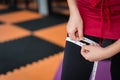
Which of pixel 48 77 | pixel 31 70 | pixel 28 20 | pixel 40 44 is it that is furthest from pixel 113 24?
pixel 28 20

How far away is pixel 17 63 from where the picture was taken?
6.50 feet

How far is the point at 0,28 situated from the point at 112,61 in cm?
237

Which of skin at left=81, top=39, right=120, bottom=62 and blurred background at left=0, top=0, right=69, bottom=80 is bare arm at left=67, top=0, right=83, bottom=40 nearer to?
skin at left=81, top=39, right=120, bottom=62

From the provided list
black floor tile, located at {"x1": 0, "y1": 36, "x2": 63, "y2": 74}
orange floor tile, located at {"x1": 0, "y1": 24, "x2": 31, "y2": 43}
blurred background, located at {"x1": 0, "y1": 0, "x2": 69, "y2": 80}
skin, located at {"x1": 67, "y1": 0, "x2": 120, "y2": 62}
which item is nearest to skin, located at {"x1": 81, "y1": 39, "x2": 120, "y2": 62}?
skin, located at {"x1": 67, "y1": 0, "x2": 120, "y2": 62}

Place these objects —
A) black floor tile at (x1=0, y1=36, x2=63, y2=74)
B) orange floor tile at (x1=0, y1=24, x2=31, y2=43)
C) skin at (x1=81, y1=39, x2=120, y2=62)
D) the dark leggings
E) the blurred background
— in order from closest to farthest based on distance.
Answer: skin at (x1=81, y1=39, x2=120, y2=62), the dark leggings, the blurred background, black floor tile at (x1=0, y1=36, x2=63, y2=74), orange floor tile at (x1=0, y1=24, x2=31, y2=43)

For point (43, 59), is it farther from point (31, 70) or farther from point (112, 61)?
point (112, 61)

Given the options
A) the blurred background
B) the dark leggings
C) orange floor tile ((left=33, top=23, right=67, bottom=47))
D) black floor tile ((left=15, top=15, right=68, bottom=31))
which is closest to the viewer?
the dark leggings

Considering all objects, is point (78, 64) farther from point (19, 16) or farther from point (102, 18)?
point (19, 16)

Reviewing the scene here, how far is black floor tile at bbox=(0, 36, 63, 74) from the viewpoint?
198cm

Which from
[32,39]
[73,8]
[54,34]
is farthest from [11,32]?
[73,8]

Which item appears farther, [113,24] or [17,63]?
[17,63]

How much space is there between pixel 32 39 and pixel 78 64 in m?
1.69

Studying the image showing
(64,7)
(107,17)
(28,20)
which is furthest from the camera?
(64,7)

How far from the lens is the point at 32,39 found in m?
2.59
